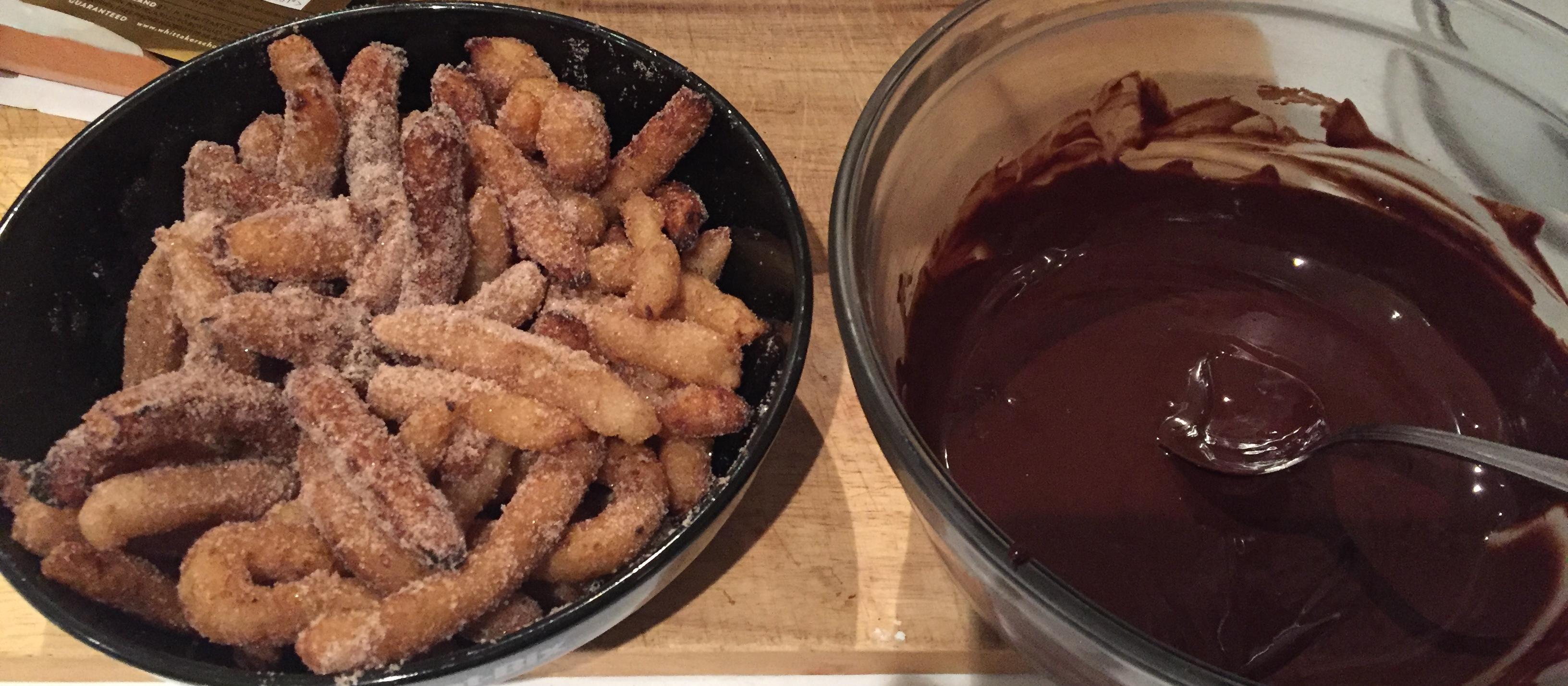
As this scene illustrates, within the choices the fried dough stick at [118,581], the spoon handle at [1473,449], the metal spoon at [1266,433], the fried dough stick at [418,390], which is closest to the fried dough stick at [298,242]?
the fried dough stick at [418,390]

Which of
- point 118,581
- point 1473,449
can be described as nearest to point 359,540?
point 118,581

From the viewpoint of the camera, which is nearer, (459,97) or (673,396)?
(673,396)

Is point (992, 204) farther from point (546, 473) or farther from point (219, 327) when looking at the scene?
point (219, 327)

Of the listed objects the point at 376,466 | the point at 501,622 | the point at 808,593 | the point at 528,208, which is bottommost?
the point at 808,593

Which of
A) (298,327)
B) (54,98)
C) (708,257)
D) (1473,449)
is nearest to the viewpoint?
(1473,449)

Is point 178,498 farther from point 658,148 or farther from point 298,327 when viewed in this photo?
point 658,148

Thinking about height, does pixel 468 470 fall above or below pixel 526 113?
below

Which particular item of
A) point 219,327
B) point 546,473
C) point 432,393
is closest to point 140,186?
point 219,327
